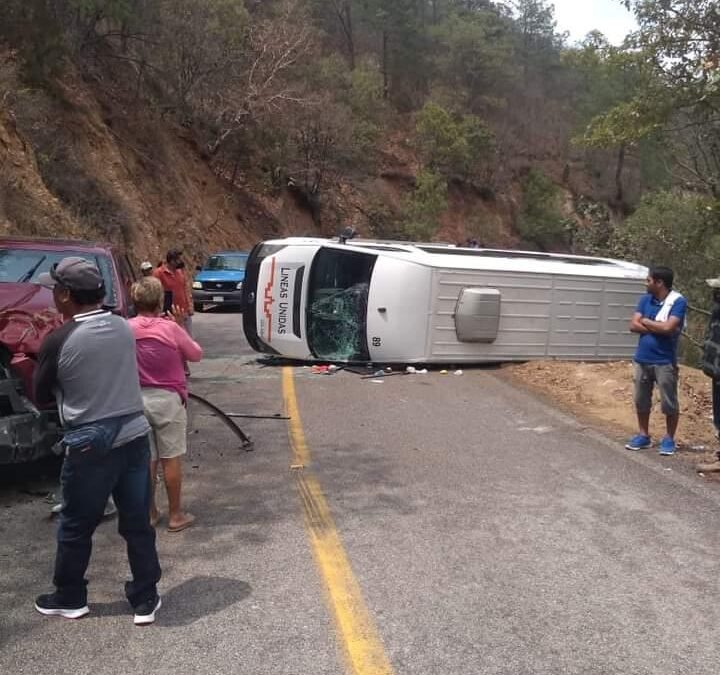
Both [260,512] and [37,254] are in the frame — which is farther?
[37,254]

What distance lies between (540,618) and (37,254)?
6.10 metres

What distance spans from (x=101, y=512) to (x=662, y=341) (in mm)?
5343

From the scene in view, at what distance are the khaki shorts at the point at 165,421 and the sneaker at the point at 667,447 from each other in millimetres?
4549

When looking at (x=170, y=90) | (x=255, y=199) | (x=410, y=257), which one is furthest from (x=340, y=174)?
(x=410, y=257)

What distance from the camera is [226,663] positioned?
3.49 m

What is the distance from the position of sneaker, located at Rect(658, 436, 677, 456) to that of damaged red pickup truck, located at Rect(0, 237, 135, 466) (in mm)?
4993

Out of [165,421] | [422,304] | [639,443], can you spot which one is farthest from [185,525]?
[422,304]

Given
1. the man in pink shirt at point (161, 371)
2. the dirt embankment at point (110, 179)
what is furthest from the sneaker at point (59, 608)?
the dirt embankment at point (110, 179)

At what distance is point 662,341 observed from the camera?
24.0 ft

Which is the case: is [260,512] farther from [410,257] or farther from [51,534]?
[410,257]

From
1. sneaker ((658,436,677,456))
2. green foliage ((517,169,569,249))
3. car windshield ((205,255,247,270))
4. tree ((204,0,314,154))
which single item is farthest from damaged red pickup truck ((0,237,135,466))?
green foliage ((517,169,569,249))

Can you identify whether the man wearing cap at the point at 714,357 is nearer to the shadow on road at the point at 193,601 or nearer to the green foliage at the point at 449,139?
the shadow on road at the point at 193,601

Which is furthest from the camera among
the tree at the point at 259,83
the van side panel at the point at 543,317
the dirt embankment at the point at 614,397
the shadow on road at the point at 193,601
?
the tree at the point at 259,83

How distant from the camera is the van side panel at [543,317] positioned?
11.8 metres
